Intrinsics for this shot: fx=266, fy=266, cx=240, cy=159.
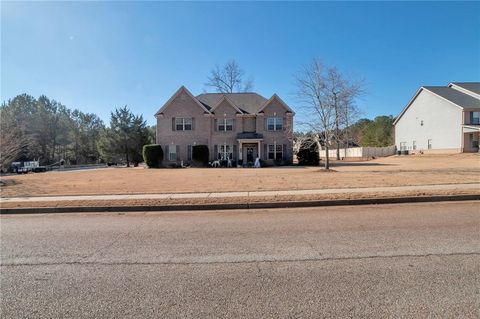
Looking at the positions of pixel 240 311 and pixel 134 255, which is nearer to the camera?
pixel 240 311

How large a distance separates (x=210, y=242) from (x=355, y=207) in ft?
16.4

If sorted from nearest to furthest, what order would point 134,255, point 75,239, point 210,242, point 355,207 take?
1. point 134,255
2. point 210,242
3. point 75,239
4. point 355,207

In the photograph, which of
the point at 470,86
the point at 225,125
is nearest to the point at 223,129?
the point at 225,125

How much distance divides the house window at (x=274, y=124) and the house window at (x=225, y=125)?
179 inches

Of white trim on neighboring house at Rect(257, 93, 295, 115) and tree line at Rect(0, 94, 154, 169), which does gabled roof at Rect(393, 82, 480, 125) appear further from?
tree line at Rect(0, 94, 154, 169)

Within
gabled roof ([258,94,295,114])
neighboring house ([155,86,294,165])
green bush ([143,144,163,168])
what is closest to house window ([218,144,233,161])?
neighboring house ([155,86,294,165])

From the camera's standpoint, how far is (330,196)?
9.02 m

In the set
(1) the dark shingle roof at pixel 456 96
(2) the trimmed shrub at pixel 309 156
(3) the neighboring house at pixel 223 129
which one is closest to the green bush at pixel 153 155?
(3) the neighboring house at pixel 223 129

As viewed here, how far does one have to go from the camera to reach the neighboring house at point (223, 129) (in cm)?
3147

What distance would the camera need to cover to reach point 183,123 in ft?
104

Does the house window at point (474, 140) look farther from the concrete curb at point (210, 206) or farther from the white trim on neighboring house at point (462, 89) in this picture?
the concrete curb at point (210, 206)

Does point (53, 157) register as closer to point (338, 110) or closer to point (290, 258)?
point (338, 110)

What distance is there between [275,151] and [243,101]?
7.84 meters

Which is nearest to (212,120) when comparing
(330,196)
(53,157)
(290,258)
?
(330,196)
